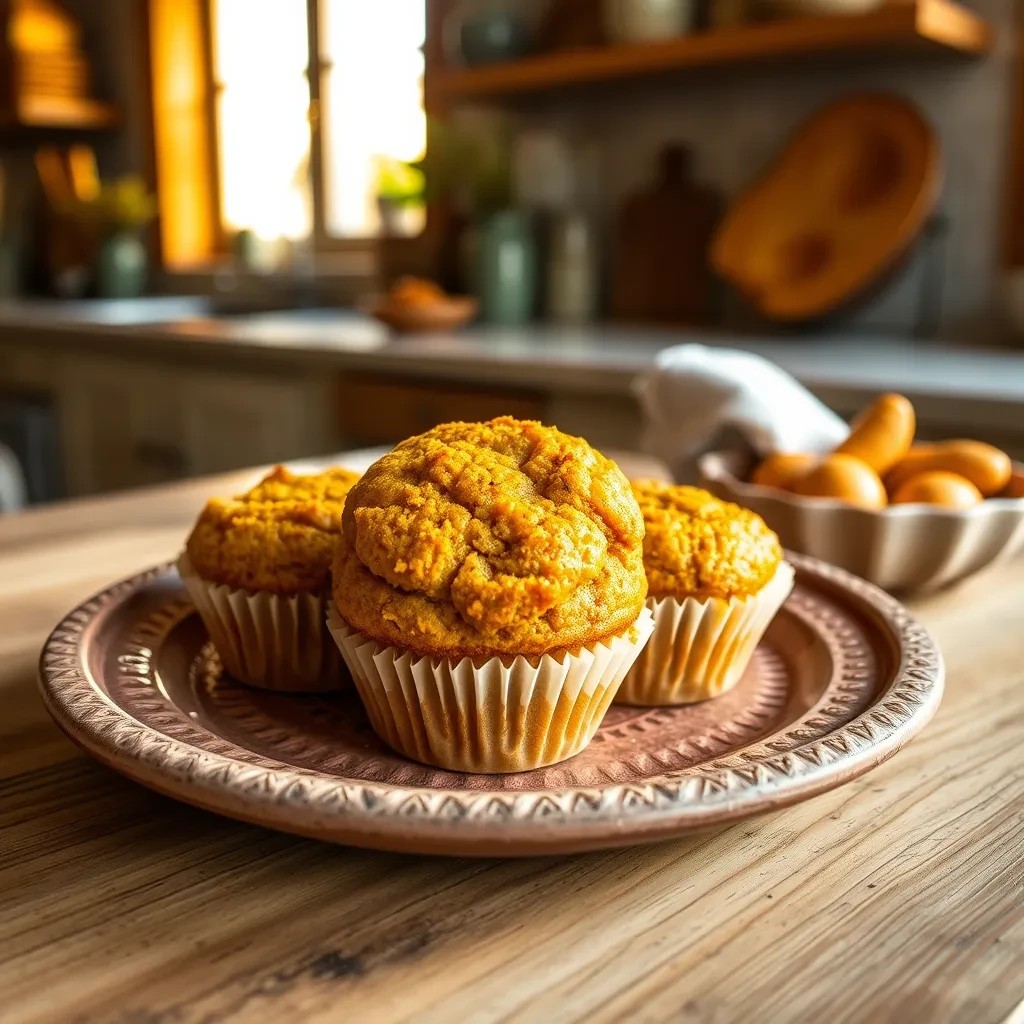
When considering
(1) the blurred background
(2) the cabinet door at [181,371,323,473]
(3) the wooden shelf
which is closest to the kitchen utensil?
(1) the blurred background

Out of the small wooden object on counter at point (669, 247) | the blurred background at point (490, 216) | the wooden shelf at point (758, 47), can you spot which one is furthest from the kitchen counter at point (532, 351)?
the wooden shelf at point (758, 47)

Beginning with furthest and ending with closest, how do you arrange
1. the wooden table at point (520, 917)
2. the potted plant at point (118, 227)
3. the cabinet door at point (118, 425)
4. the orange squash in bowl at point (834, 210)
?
the potted plant at point (118, 227) < the cabinet door at point (118, 425) < the orange squash in bowl at point (834, 210) < the wooden table at point (520, 917)

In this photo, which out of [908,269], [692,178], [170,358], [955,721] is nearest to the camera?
[955,721]

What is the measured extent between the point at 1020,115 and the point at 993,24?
0.67ft

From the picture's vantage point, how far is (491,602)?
0.55m

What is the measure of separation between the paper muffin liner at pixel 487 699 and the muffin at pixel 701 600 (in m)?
0.07

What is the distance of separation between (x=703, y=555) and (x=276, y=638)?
0.87 ft

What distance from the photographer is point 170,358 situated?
3119 mm

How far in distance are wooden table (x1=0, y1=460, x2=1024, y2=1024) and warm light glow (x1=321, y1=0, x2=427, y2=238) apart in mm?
3451

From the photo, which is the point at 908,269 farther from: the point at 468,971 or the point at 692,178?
the point at 468,971

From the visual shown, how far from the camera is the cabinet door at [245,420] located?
9.00 ft

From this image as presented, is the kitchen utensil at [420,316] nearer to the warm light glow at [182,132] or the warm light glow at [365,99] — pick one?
the warm light glow at [365,99]

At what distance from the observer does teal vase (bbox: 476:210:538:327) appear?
118 inches


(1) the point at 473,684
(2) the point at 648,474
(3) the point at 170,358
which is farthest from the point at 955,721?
(3) the point at 170,358
